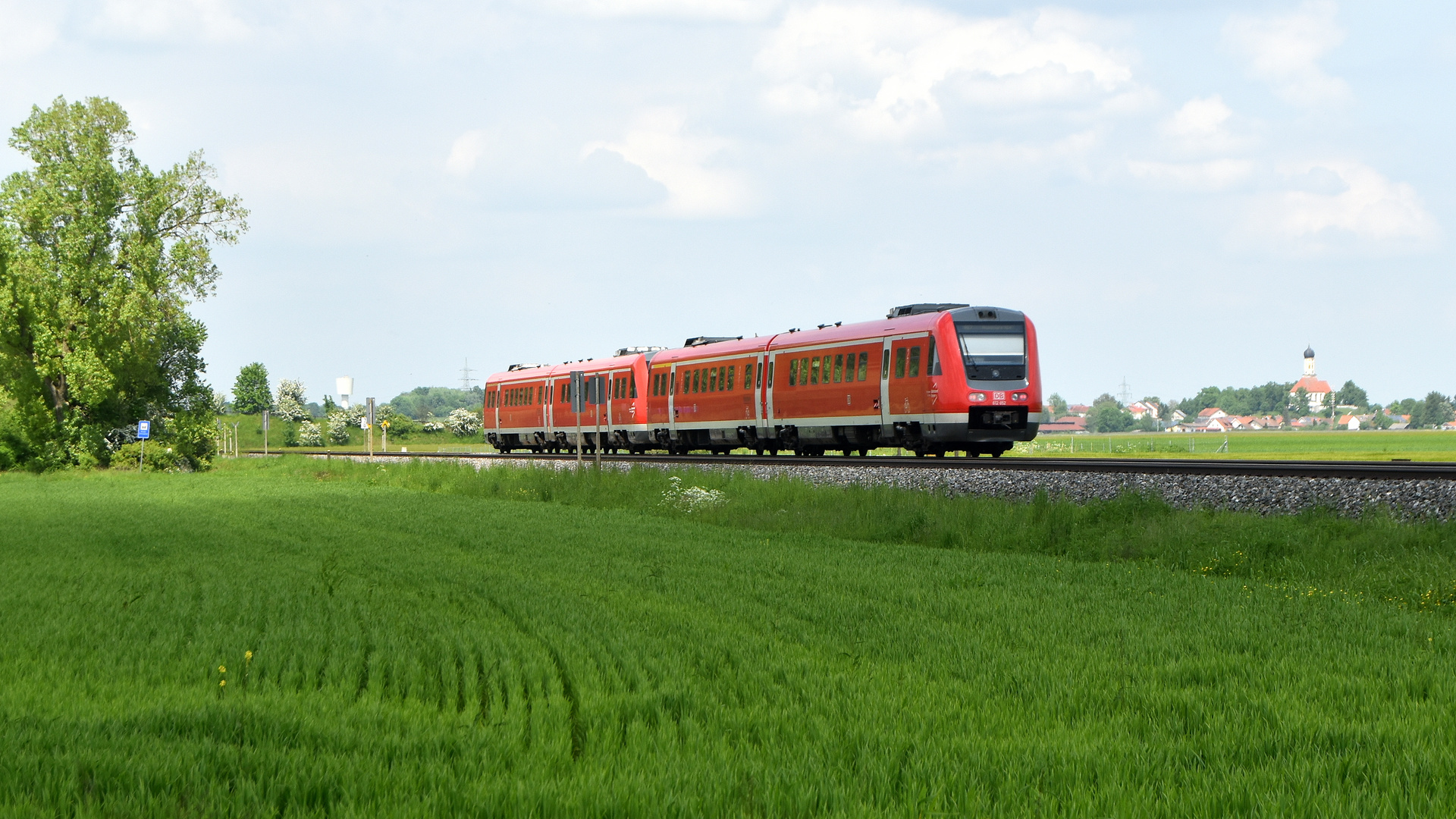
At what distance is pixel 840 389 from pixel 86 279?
31294 millimetres

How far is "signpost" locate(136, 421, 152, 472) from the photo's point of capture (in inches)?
1889

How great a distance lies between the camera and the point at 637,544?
55.1ft

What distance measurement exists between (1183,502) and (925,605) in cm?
808

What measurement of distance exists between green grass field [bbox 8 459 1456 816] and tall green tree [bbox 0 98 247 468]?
110 ft

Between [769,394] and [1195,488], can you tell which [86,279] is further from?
[1195,488]

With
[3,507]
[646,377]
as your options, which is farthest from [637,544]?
[646,377]

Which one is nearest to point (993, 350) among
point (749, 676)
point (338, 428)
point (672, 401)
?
point (672, 401)

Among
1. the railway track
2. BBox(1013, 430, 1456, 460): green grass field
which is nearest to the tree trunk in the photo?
the railway track

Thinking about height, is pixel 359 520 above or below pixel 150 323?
below

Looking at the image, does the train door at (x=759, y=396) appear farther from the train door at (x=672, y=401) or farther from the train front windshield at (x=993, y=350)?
the train front windshield at (x=993, y=350)

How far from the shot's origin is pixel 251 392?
169 metres

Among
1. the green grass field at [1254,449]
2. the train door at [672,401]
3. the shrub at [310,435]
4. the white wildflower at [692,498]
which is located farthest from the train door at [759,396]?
the shrub at [310,435]

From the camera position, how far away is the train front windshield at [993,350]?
27578 millimetres

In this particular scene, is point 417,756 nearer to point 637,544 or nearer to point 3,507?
point 637,544
